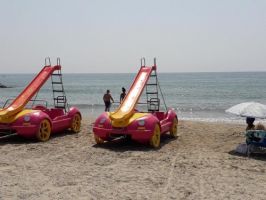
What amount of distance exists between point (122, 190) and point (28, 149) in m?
4.63

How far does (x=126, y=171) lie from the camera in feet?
28.0

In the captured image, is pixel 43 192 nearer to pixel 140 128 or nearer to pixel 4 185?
pixel 4 185

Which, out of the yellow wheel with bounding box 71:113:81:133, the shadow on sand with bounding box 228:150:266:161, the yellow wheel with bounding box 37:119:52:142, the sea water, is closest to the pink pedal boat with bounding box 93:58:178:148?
the yellow wheel with bounding box 37:119:52:142

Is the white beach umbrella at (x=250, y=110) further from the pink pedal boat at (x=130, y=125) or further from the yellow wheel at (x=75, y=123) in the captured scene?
the yellow wheel at (x=75, y=123)

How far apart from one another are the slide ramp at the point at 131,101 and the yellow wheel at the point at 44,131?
2.38 m

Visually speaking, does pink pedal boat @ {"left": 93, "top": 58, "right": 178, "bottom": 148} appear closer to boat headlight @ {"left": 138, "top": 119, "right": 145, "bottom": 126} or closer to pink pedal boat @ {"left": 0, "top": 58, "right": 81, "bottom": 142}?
boat headlight @ {"left": 138, "top": 119, "right": 145, "bottom": 126}

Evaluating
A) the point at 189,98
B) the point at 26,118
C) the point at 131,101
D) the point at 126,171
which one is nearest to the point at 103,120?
the point at 131,101

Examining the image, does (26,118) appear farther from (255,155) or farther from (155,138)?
(255,155)

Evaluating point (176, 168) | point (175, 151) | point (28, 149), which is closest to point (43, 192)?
point (176, 168)

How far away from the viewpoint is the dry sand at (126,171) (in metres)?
7.04

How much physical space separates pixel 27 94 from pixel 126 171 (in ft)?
19.4

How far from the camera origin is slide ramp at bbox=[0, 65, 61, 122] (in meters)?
11.9

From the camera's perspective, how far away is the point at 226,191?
7.16 m

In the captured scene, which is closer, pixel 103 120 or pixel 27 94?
pixel 103 120
